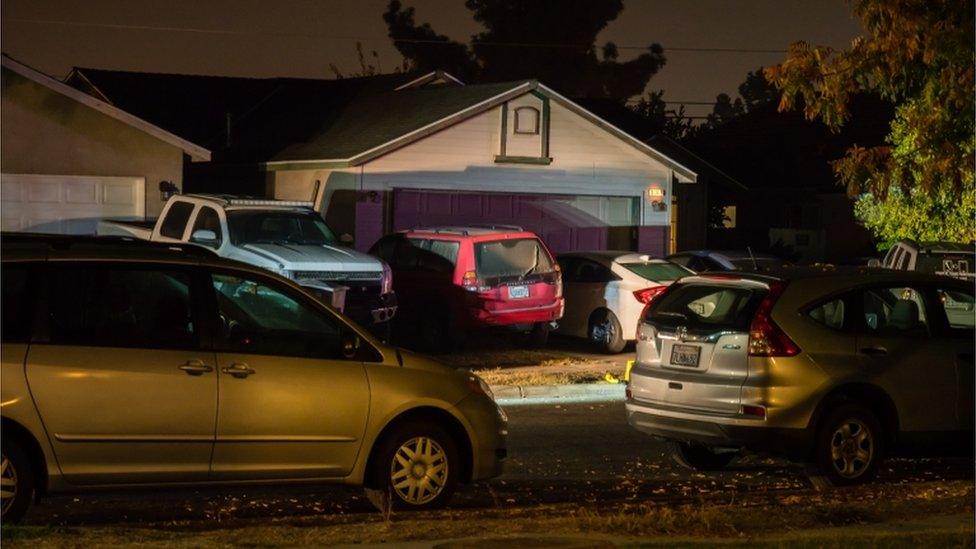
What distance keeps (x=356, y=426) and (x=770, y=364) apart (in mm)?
3214

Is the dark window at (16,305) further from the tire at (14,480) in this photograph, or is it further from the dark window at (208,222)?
the dark window at (208,222)

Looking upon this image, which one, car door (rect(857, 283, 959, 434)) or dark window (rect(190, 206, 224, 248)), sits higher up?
dark window (rect(190, 206, 224, 248))

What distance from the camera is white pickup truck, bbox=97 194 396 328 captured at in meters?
20.2

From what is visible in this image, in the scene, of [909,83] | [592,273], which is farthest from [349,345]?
[592,273]

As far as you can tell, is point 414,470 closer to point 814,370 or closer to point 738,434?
point 738,434

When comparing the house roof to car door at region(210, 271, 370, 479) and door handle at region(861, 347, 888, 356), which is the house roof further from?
car door at region(210, 271, 370, 479)

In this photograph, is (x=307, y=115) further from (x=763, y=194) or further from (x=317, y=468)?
(x=317, y=468)

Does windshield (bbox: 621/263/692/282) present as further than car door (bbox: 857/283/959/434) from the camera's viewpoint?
Yes

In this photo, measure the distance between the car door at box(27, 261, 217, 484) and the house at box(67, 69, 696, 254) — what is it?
Result: 18.6 meters

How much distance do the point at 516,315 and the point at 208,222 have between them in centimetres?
443

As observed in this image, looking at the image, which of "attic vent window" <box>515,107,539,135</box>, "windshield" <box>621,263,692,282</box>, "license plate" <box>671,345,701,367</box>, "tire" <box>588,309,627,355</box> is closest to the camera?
"license plate" <box>671,345,701,367</box>

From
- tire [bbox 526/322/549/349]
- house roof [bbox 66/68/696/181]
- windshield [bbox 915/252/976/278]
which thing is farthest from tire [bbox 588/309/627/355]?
house roof [bbox 66/68/696/181]

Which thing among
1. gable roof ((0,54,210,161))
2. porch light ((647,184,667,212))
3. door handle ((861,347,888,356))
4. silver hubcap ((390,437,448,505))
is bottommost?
silver hubcap ((390,437,448,505))

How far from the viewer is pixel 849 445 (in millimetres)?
11586
